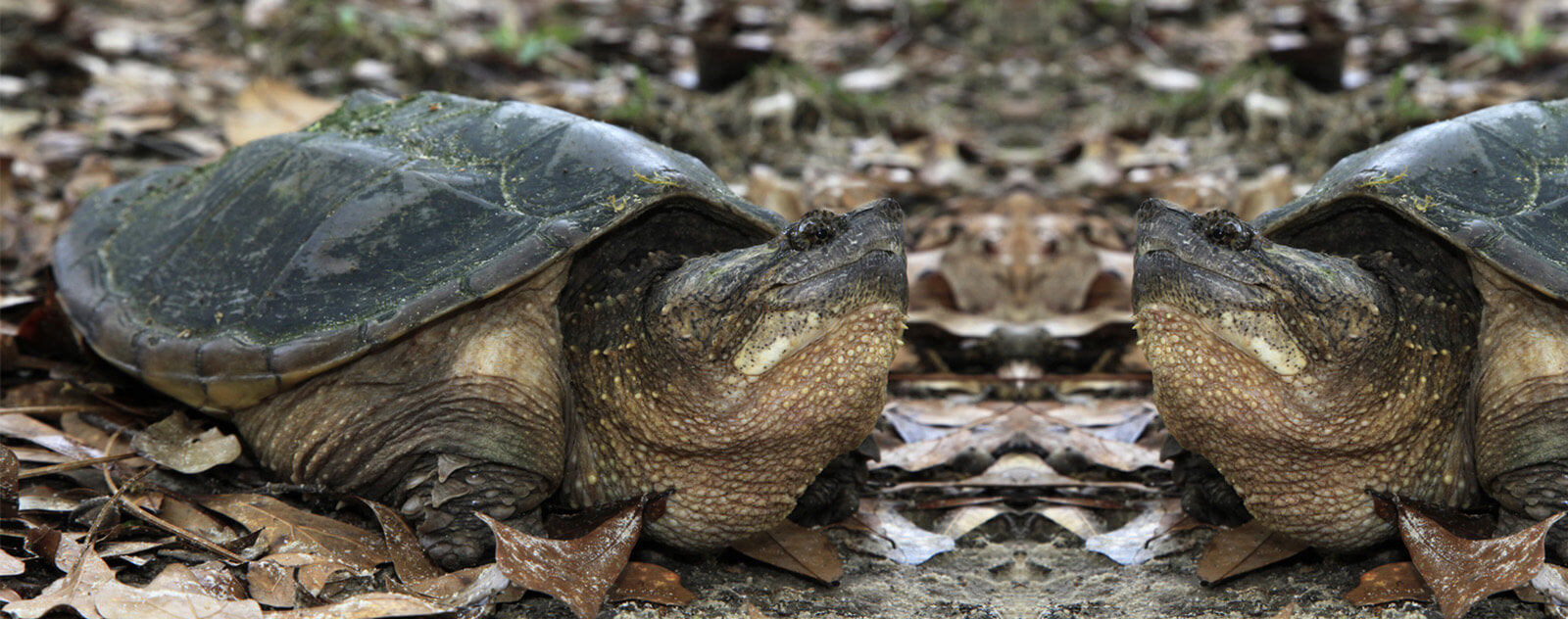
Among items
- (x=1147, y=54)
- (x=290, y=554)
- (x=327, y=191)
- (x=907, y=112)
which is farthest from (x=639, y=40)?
(x=290, y=554)

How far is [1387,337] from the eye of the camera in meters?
3.17

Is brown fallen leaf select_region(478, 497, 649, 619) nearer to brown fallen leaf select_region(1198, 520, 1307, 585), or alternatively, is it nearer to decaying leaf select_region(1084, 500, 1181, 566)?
decaying leaf select_region(1084, 500, 1181, 566)

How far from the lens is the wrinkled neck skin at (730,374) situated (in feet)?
10.2

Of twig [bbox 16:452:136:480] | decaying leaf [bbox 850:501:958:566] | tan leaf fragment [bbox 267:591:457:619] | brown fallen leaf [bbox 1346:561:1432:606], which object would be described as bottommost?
decaying leaf [bbox 850:501:958:566]

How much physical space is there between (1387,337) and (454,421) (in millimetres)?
2535

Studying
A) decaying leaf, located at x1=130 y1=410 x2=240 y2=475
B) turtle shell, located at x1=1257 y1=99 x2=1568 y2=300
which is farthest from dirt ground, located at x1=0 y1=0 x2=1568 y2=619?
turtle shell, located at x1=1257 y1=99 x2=1568 y2=300

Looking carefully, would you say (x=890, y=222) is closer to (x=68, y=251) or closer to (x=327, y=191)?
(x=327, y=191)

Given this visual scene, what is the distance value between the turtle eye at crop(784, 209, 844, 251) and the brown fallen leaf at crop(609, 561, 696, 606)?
99cm

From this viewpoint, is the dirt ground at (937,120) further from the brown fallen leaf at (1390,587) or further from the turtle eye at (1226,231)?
the turtle eye at (1226,231)

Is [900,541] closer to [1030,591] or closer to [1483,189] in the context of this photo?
[1030,591]

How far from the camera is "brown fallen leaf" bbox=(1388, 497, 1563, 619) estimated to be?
2932 millimetres

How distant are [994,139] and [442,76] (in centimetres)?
391

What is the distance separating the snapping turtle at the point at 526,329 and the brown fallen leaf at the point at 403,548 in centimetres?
5

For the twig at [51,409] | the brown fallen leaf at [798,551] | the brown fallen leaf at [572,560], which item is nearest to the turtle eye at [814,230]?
the brown fallen leaf at [572,560]
